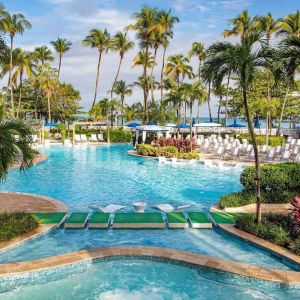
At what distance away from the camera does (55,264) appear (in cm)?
723

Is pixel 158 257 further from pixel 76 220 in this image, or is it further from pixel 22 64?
pixel 22 64

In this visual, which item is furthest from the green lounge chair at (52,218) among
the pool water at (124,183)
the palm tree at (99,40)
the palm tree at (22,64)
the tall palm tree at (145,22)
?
the palm tree at (99,40)

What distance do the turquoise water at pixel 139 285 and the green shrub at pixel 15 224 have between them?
1.87m

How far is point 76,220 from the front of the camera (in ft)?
32.5

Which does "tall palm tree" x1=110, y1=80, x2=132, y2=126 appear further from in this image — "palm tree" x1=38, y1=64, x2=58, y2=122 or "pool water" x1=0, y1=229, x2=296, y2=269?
"pool water" x1=0, y1=229, x2=296, y2=269

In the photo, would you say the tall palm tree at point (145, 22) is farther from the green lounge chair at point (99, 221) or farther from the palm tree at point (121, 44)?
the green lounge chair at point (99, 221)

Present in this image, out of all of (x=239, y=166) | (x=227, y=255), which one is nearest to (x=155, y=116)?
(x=239, y=166)

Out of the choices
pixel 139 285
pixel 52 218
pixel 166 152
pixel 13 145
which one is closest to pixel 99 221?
pixel 52 218

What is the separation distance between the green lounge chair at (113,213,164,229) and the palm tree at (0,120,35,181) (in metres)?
2.78

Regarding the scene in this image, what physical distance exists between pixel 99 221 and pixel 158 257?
264cm

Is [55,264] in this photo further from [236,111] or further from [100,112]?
[236,111]

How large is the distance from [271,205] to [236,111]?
152 feet

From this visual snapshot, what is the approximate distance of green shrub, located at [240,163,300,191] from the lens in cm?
1162

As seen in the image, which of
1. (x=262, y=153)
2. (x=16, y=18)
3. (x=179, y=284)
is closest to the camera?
(x=179, y=284)
